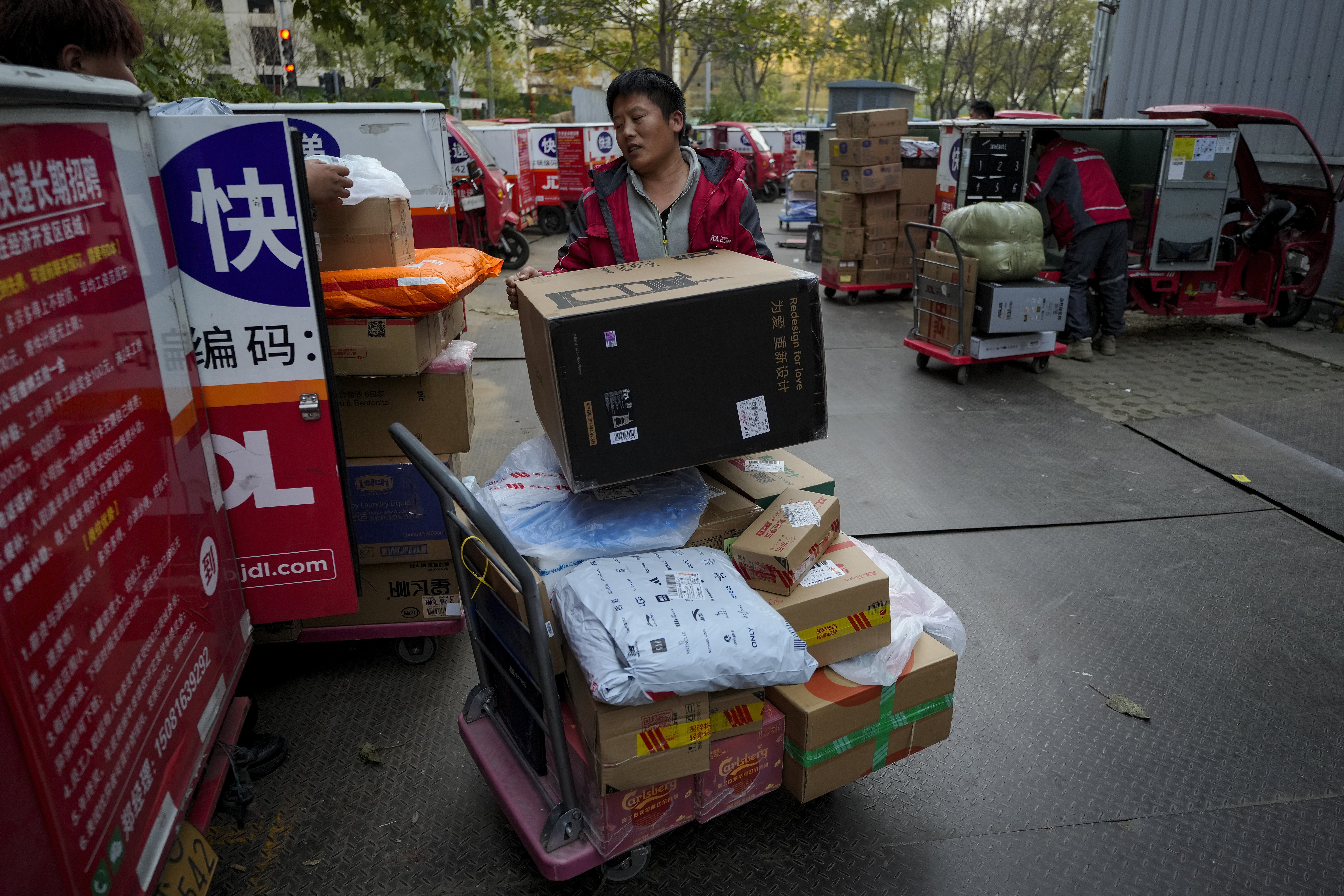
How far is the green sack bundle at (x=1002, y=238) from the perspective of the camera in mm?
6508

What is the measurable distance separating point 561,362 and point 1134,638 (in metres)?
2.73

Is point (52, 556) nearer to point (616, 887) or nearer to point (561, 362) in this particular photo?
point (561, 362)

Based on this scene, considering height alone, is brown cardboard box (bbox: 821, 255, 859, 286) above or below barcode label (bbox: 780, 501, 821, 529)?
below

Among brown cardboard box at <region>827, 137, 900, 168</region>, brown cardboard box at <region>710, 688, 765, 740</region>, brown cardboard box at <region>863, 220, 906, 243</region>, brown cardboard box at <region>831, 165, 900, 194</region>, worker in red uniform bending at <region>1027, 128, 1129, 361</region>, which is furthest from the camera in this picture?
brown cardboard box at <region>863, 220, 906, 243</region>

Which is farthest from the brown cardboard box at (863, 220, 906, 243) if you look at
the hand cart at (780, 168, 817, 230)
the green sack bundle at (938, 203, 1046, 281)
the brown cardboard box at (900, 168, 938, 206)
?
the hand cart at (780, 168, 817, 230)

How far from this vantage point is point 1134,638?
11.4 ft

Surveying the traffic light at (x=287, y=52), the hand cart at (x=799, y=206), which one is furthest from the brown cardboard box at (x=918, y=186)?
the traffic light at (x=287, y=52)

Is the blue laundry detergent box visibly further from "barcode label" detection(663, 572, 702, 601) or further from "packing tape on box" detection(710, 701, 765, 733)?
"packing tape on box" detection(710, 701, 765, 733)

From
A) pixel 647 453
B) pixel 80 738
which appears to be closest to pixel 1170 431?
pixel 647 453

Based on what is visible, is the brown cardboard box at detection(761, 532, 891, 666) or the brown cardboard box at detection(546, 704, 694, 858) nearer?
the brown cardboard box at detection(546, 704, 694, 858)

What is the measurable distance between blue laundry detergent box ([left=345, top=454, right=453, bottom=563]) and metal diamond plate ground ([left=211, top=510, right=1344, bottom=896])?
497 millimetres

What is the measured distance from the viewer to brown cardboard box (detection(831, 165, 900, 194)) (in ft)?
30.2

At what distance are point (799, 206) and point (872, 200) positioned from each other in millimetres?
7295

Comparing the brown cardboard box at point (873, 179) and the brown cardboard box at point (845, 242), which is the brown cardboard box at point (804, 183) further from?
the brown cardboard box at point (873, 179)
